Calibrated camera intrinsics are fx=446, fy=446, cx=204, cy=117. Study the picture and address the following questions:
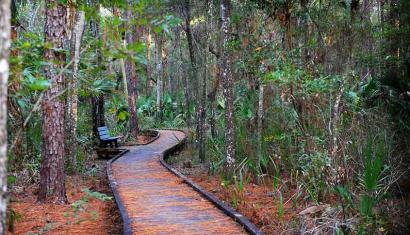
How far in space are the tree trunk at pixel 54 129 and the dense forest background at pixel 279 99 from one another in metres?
0.03

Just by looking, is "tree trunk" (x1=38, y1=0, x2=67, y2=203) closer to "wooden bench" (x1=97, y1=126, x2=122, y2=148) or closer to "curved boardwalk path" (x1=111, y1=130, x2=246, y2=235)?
"curved boardwalk path" (x1=111, y1=130, x2=246, y2=235)

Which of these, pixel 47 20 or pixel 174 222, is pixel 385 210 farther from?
pixel 47 20

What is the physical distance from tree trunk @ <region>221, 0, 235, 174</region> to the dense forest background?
23 mm

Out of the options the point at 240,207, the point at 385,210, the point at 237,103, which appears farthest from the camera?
the point at 237,103

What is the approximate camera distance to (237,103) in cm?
1485

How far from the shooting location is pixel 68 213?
25.0 ft

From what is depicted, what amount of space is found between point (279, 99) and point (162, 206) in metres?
4.19

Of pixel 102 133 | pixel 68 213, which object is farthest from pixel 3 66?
pixel 102 133

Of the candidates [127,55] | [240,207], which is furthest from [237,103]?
[127,55]

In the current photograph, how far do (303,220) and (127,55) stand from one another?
358 cm

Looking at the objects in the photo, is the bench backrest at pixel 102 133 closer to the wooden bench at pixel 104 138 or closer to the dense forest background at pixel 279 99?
the wooden bench at pixel 104 138

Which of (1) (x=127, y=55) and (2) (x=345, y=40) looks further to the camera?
(2) (x=345, y=40)

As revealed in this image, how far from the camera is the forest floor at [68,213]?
638cm

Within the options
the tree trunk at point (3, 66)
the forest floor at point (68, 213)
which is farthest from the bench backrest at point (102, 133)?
the tree trunk at point (3, 66)
